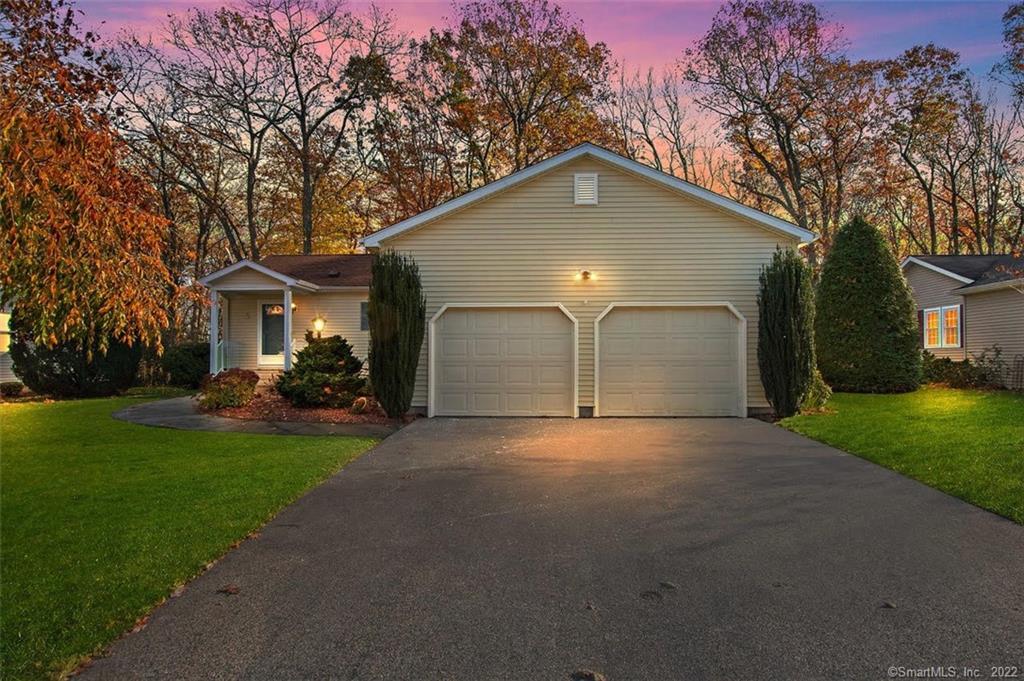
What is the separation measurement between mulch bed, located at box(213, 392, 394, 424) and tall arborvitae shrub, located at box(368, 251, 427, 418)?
40 cm

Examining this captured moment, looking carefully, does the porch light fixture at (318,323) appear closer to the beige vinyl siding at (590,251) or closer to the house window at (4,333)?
the beige vinyl siding at (590,251)

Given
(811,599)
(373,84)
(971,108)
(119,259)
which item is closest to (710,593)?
(811,599)

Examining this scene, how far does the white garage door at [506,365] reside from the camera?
12203 millimetres

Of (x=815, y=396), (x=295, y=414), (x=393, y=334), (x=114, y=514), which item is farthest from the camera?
(x=815, y=396)

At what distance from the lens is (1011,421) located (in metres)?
9.87

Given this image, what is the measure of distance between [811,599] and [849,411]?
32.1ft

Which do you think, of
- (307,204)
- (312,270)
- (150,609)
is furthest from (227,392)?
(307,204)

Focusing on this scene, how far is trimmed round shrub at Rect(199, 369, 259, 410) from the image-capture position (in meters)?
12.6

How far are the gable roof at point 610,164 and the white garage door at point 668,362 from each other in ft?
6.23

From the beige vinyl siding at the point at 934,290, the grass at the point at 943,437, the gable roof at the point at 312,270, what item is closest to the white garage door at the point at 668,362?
the grass at the point at 943,437

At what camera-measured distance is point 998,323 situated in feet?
55.2

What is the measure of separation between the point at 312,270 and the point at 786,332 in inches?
563

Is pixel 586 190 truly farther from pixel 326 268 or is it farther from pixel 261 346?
pixel 261 346

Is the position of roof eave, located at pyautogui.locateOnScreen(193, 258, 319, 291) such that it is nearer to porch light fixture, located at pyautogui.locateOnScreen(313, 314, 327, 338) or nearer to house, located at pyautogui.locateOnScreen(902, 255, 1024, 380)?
porch light fixture, located at pyautogui.locateOnScreen(313, 314, 327, 338)
